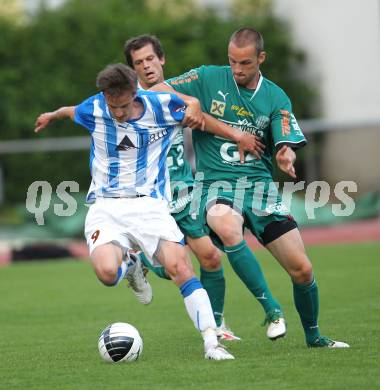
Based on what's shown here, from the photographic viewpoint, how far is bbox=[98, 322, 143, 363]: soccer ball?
7.08 meters

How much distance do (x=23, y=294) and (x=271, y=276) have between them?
3449mm

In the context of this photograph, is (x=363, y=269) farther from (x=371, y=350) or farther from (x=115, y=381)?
(x=115, y=381)

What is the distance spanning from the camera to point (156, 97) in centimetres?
751

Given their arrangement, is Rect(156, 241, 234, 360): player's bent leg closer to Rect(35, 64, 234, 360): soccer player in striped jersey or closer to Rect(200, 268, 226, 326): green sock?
Rect(35, 64, 234, 360): soccer player in striped jersey

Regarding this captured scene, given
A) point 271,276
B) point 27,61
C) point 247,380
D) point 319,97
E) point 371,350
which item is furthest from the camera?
point 319,97

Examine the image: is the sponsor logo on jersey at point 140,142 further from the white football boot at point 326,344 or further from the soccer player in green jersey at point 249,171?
the white football boot at point 326,344

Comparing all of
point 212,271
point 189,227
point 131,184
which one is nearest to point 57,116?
point 131,184

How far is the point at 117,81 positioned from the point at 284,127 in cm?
140

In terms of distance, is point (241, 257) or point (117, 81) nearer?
point (117, 81)

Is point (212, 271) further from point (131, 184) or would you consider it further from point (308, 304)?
point (131, 184)

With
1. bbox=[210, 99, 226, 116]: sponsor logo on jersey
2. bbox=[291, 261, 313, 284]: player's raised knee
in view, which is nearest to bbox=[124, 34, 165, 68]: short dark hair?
bbox=[210, 99, 226, 116]: sponsor logo on jersey

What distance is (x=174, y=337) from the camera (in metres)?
8.73

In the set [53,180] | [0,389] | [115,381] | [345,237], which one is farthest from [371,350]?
[53,180]

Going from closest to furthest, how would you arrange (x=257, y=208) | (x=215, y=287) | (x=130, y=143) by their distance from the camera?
(x=130, y=143) < (x=257, y=208) < (x=215, y=287)
